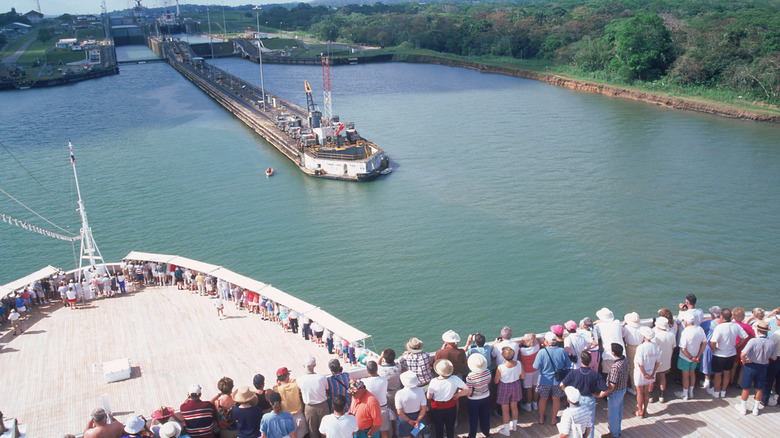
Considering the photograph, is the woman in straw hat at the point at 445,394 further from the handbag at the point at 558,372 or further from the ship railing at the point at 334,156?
the ship railing at the point at 334,156

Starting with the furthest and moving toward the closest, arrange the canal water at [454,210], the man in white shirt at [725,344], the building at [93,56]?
the building at [93,56], the canal water at [454,210], the man in white shirt at [725,344]

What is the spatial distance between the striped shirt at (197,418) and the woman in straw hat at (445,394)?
272 cm

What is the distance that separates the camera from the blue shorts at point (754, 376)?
8.14 metres

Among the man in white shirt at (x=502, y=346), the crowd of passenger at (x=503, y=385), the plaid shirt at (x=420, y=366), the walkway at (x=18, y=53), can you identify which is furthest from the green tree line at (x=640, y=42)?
the walkway at (x=18, y=53)

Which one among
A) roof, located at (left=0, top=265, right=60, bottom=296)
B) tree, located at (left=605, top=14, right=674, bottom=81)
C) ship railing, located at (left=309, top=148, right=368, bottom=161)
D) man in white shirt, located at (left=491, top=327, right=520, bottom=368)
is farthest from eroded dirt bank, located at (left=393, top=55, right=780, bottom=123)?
roof, located at (left=0, top=265, right=60, bottom=296)

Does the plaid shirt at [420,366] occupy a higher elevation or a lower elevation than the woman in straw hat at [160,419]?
higher

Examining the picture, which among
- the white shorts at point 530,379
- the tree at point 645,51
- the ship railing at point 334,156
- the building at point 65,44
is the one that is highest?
the building at point 65,44

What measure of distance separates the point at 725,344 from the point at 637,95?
54.8m

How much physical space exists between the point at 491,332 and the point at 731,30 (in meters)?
51.9

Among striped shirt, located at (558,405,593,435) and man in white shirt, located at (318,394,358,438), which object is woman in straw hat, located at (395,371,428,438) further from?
striped shirt, located at (558,405,593,435)

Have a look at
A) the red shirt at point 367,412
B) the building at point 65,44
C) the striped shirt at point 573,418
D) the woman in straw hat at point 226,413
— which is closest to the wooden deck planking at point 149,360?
the striped shirt at point 573,418

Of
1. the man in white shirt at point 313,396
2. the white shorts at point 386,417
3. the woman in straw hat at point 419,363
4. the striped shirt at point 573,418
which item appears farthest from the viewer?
the woman in straw hat at point 419,363

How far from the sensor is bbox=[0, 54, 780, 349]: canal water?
21.0 metres

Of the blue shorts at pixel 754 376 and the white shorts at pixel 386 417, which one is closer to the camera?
the white shorts at pixel 386 417
